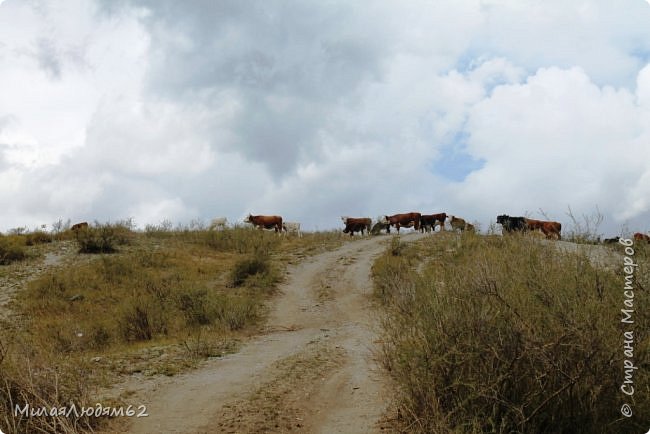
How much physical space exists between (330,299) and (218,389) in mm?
10067

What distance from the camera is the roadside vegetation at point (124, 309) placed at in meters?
6.35

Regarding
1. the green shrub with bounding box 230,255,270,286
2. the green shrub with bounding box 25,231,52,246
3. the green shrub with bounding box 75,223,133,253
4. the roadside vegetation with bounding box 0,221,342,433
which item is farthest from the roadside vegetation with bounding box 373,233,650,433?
the green shrub with bounding box 25,231,52,246

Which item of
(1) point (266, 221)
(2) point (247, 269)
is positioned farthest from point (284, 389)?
(1) point (266, 221)

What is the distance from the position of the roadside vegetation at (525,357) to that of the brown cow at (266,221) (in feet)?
88.3

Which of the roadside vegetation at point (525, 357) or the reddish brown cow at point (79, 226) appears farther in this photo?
the reddish brown cow at point (79, 226)

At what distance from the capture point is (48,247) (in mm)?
22797

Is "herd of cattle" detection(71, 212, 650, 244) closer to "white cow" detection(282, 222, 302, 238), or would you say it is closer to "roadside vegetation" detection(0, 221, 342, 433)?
"white cow" detection(282, 222, 302, 238)

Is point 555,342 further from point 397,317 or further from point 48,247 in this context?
point 48,247

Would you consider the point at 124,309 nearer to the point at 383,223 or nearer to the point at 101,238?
the point at 101,238

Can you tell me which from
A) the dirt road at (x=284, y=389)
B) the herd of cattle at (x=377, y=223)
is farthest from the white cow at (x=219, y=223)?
the dirt road at (x=284, y=389)

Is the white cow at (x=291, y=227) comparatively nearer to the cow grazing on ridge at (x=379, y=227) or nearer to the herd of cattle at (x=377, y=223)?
the herd of cattle at (x=377, y=223)

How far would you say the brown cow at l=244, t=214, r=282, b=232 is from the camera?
32.6 metres

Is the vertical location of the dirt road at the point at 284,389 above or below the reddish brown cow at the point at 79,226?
below

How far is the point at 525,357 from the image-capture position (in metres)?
5.23
